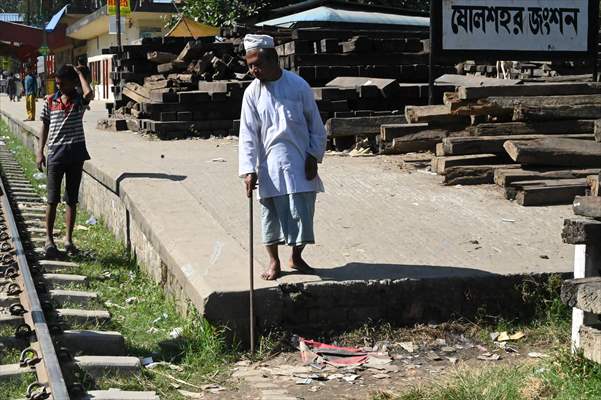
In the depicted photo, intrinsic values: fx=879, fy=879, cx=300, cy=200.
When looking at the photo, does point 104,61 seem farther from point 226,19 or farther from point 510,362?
point 510,362

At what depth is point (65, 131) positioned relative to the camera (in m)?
8.49

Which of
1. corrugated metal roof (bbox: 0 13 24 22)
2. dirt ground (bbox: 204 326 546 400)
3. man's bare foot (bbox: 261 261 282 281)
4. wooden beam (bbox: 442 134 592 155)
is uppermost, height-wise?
corrugated metal roof (bbox: 0 13 24 22)

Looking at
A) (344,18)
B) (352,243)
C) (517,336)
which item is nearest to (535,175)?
(352,243)

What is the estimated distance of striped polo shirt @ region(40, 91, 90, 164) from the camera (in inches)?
334

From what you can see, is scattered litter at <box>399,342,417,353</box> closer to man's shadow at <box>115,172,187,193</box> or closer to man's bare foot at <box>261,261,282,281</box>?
man's bare foot at <box>261,261,282,281</box>

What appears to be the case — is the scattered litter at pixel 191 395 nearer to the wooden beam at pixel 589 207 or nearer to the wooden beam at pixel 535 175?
the wooden beam at pixel 589 207

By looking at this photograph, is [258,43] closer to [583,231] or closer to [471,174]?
[583,231]

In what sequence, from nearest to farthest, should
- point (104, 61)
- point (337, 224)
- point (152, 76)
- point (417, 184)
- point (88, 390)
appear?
1. point (88, 390)
2. point (337, 224)
3. point (417, 184)
4. point (152, 76)
5. point (104, 61)

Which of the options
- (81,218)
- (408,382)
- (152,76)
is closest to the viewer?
(408,382)

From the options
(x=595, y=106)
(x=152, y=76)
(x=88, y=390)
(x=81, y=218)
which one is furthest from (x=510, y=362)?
(x=152, y=76)

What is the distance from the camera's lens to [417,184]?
32.3 feet

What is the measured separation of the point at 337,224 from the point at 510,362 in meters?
2.70

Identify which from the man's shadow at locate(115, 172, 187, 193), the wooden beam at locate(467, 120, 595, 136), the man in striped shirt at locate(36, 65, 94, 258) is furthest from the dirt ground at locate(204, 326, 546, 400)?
the man's shadow at locate(115, 172, 187, 193)

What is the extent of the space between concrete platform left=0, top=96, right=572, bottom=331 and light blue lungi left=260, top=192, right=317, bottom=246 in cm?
27
